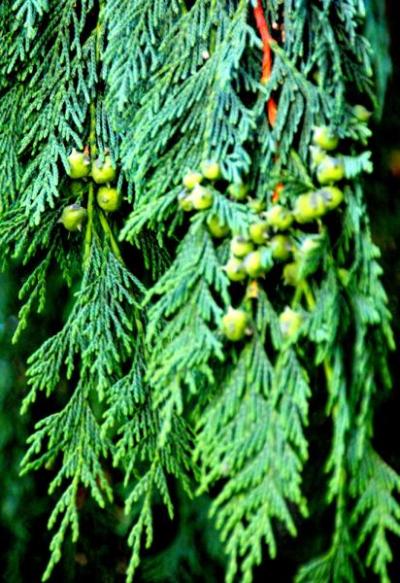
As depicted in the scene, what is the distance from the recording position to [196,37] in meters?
1.28

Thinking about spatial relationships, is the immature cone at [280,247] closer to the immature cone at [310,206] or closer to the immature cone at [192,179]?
the immature cone at [310,206]

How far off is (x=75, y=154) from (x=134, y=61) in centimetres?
18

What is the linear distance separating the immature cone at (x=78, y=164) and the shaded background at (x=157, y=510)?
690 mm

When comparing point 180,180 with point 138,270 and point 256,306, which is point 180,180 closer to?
point 256,306

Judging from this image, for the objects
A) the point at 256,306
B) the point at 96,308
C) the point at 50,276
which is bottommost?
the point at 256,306

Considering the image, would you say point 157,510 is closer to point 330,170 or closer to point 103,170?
point 103,170

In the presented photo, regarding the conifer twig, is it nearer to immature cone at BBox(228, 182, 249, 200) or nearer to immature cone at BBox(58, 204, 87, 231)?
immature cone at BBox(228, 182, 249, 200)

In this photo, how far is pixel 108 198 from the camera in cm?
137

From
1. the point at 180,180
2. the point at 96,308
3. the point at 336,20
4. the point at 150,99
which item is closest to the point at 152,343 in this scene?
the point at 96,308

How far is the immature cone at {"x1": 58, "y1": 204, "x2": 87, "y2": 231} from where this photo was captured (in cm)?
138

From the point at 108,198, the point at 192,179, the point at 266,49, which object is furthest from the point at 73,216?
the point at 266,49

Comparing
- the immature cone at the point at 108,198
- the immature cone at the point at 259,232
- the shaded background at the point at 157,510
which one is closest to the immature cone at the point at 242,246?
the immature cone at the point at 259,232

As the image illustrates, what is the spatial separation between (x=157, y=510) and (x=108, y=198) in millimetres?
1102

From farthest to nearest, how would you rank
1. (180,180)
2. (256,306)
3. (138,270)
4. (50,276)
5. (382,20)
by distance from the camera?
(50,276) → (138,270) → (382,20) → (180,180) → (256,306)
